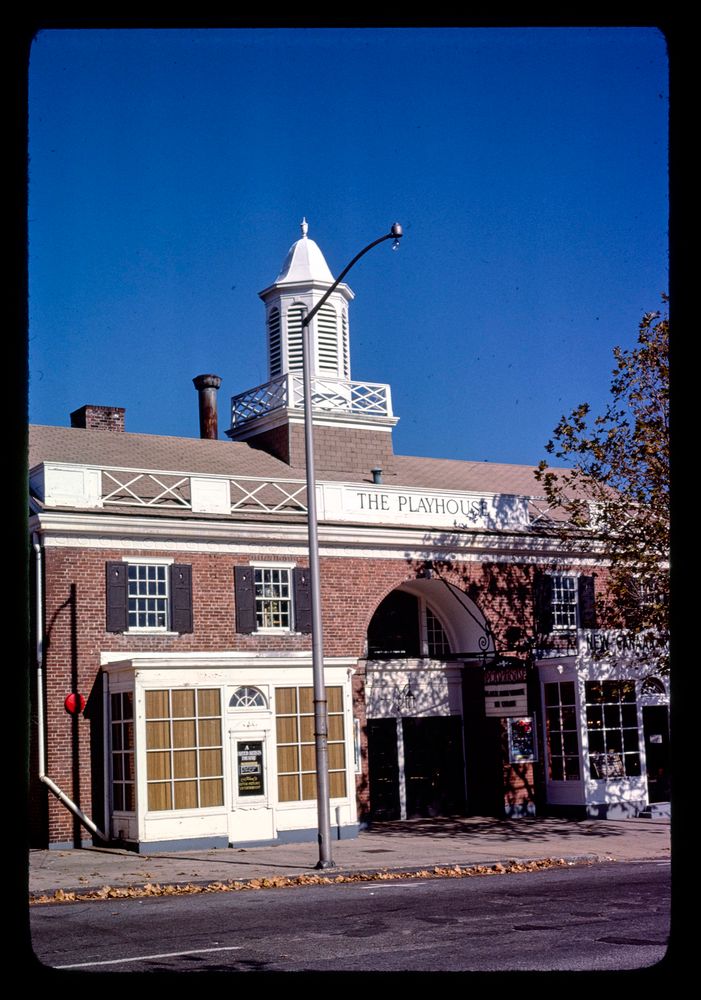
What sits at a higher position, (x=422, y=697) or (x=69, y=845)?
(x=422, y=697)

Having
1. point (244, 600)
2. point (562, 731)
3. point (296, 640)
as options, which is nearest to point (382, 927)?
point (244, 600)

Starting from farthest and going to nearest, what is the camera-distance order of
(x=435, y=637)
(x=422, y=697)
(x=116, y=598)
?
(x=435, y=637) < (x=422, y=697) < (x=116, y=598)

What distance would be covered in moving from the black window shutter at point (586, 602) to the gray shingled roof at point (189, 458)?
157 inches

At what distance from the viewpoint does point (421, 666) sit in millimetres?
27562

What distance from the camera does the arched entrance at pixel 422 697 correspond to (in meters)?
26.8

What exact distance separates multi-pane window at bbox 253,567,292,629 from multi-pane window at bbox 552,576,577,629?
283 inches

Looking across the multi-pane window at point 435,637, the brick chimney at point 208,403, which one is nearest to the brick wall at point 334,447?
the brick chimney at point 208,403

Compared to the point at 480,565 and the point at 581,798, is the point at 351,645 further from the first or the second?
the point at 581,798

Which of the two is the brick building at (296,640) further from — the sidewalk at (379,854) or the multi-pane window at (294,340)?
the sidewalk at (379,854)

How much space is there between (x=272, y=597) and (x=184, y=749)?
4.50 m

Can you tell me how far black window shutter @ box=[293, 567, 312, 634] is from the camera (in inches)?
1005

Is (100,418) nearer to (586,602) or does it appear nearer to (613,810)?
(586,602)

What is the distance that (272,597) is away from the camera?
1003 inches
